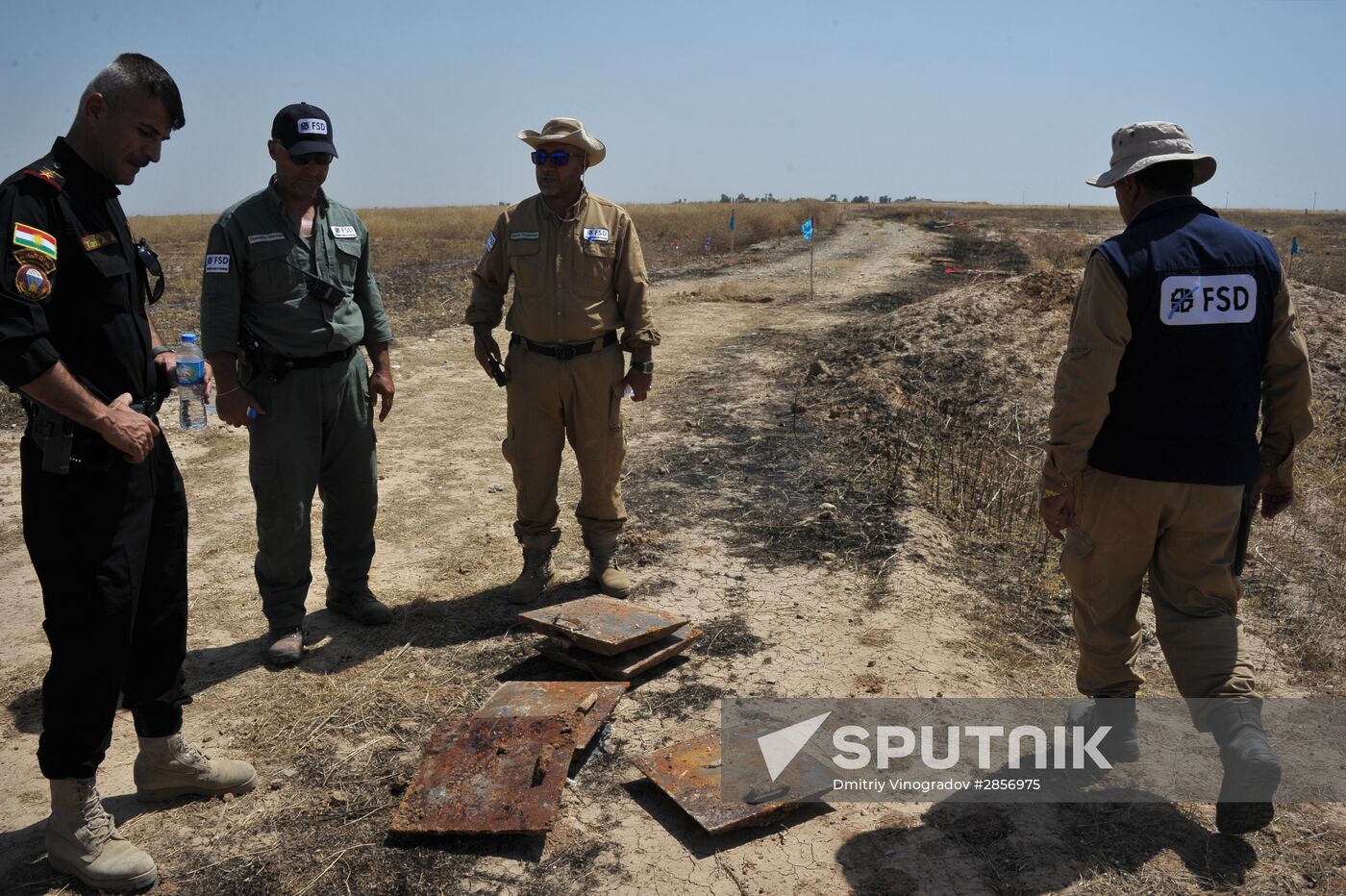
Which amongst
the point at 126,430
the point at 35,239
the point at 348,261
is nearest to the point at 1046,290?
the point at 348,261

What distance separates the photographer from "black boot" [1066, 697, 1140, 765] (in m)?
3.24

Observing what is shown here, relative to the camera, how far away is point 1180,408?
289 centimetres

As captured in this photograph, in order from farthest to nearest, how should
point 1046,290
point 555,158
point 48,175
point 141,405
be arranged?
point 1046,290 → point 555,158 → point 141,405 → point 48,175

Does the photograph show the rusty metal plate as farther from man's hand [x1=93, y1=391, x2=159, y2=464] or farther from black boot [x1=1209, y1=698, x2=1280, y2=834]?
black boot [x1=1209, y1=698, x2=1280, y2=834]

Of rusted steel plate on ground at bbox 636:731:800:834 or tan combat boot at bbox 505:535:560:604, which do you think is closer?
rusted steel plate on ground at bbox 636:731:800:834

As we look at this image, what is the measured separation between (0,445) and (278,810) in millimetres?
5904

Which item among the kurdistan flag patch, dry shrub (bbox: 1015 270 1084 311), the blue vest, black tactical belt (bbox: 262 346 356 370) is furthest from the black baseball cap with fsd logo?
dry shrub (bbox: 1015 270 1084 311)

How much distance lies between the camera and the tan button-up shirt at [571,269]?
14.3ft

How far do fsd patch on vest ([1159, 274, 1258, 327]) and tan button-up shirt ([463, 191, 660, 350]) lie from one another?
2.21 m

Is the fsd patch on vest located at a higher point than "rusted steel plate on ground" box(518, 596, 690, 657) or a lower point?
higher

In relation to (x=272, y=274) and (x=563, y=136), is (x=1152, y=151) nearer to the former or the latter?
(x=563, y=136)

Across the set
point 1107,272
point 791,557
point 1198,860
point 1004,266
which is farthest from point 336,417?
point 1004,266

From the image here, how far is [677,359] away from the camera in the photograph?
11.3m

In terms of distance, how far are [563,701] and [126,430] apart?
5.77ft
